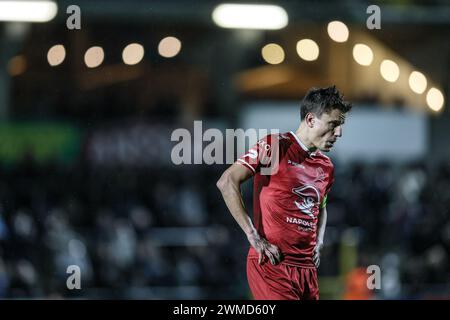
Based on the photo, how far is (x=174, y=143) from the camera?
10.2 meters

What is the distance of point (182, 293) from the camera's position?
446 inches

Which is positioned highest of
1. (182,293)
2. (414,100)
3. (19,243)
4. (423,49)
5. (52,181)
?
(423,49)

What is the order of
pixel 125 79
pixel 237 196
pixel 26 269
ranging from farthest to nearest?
pixel 125 79
pixel 26 269
pixel 237 196

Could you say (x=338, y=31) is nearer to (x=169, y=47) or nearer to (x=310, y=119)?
(x=169, y=47)

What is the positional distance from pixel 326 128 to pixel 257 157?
50 cm

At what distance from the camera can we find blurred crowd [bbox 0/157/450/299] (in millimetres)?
11047

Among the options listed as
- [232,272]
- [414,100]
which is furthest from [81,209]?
[414,100]

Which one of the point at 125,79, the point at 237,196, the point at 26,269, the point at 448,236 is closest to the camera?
the point at 237,196

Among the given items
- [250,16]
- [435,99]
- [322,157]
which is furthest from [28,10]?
[322,157]

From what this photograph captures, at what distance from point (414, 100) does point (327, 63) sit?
1.33 m

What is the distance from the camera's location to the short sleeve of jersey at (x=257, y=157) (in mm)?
5508

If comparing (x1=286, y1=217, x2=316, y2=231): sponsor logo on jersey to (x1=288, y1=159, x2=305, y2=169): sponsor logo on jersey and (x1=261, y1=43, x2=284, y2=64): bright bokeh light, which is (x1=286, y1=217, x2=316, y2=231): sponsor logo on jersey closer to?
(x1=288, y1=159, x2=305, y2=169): sponsor logo on jersey

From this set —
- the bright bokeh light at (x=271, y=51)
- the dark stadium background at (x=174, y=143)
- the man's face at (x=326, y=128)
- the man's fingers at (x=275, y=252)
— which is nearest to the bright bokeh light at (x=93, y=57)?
the dark stadium background at (x=174, y=143)

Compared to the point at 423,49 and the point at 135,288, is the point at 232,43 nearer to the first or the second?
the point at 423,49
